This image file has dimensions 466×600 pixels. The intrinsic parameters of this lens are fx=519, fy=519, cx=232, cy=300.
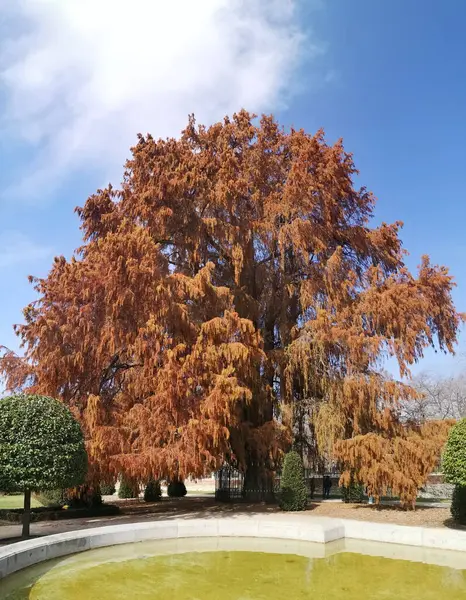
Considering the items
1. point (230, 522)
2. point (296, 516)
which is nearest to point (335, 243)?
point (296, 516)

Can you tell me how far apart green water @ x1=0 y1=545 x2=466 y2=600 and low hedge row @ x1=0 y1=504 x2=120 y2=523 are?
23.6 ft

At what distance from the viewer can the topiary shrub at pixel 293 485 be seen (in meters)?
18.8

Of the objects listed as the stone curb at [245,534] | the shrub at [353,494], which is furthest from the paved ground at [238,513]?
the stone curb at [245,534]

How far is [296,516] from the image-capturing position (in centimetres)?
1723

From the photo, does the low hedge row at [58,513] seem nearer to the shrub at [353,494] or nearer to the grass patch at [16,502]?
the grass patch at [16,502]

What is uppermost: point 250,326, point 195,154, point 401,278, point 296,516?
point 195,154

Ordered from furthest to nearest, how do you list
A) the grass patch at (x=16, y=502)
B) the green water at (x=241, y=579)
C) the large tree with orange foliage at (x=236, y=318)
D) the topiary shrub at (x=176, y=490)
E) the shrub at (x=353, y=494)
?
the topiary shrub at (x=176, y=490)
the grass patch at (x=16, y=502)
the shrub at (x=353, y=494)
the large tree with orange foliage at (x=236, y=318)
the green water at (x=241, y=579)

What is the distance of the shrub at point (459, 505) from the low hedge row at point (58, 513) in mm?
11939

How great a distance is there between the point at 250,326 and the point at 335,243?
7.44m

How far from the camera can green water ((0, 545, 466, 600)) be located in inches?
343

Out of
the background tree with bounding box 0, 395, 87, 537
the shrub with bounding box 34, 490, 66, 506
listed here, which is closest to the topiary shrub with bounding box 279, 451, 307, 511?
the background tree with bounding box 0, 395, 87, 537

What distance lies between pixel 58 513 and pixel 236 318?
9.31 metres

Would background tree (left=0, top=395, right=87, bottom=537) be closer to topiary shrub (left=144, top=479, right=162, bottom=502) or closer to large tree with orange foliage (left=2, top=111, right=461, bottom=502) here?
large tree with orange foliage (left=2, top=111, right=461, bottom=502)

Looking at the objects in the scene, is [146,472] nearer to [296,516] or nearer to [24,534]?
[24,534]
